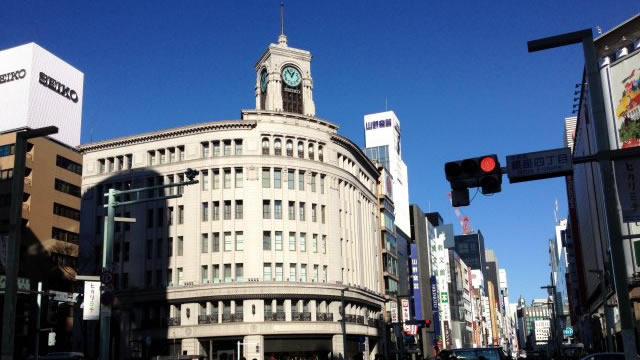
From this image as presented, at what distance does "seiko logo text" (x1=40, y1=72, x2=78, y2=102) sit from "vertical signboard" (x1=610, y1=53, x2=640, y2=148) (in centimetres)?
6245

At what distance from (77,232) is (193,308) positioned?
2148 centimetres

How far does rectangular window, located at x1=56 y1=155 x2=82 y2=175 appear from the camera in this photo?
7462 centimetres

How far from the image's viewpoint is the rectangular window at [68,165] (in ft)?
245

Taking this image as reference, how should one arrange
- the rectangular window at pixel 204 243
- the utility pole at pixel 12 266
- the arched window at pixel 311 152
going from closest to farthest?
the utility pole at pixel 12 266
the rectangular window at pixel 204 243
the arched window at pixel 311 152

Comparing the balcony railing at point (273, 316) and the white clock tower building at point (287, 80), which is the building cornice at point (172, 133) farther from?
the balcony railing at point (273, 316)

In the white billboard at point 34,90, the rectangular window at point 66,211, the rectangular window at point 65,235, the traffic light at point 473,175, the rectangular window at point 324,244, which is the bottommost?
the traffic light at point 473,175

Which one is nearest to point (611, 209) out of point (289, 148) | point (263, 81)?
point (289, 148)

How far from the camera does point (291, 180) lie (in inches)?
2608

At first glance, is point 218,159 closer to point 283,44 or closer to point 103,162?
point 103,162

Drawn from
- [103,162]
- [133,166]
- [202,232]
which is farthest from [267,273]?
[103,162]

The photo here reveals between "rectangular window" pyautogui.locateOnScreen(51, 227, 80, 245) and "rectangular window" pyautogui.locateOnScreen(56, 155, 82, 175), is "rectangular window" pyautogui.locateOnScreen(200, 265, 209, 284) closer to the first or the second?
"rectangular window" pyautogui.locateOnScreen(51, 227, 80, 245)

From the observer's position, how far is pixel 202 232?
64.3 m

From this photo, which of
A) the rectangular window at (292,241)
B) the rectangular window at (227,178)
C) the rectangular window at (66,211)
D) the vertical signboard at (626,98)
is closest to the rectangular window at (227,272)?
the rectangular window at (292,241)

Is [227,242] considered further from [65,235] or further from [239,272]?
[65,235]
